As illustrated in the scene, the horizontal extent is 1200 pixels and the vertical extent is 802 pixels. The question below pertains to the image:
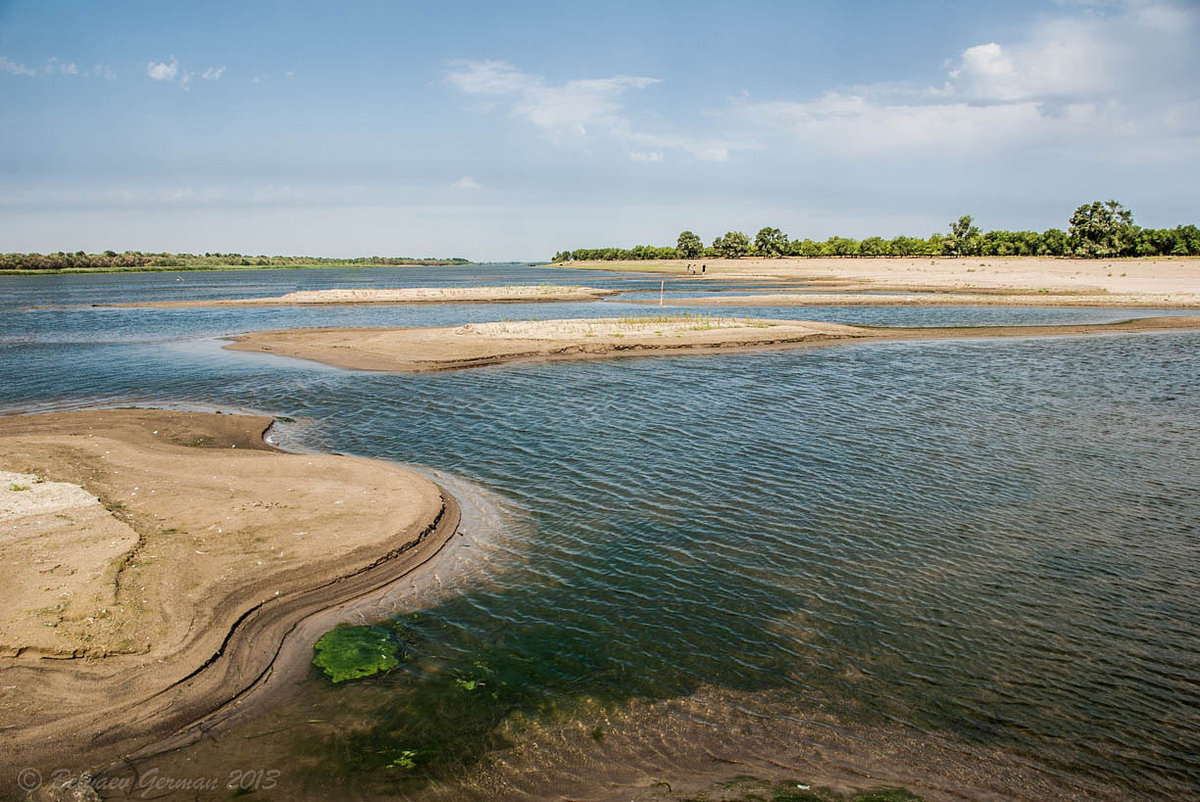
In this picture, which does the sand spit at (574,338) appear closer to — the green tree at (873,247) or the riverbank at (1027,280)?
the riverbank at (1027,280)

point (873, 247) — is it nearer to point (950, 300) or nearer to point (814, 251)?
point (814, 251)

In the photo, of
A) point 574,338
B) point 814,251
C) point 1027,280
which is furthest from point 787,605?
point 814,251

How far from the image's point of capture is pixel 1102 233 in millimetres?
112250

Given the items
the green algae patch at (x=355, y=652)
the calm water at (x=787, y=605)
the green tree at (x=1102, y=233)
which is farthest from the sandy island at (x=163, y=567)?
the green tree at (x=1102, y=233)

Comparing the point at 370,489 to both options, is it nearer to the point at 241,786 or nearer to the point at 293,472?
the point at 293,472

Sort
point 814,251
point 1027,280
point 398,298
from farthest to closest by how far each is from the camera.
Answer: point 814,251 < point 1027,280 < point 398,298

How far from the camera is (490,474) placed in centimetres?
1727

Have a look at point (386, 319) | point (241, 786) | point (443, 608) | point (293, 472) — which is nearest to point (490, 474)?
point (293, 472)

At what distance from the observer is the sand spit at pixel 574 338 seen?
116 ft

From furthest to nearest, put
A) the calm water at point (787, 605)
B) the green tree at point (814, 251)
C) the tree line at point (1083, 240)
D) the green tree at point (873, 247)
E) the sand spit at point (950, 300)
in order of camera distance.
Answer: the green tree at point (814, 251) < the green tree at point (873, 247) < the tree line at point (1083, 240) < the sand spit at point (950, 300) < the calm water at point (787, 605)

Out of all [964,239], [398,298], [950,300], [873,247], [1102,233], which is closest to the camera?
[950,300]

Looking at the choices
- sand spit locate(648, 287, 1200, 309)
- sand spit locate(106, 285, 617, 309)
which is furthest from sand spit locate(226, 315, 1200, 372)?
sand spit locate(106, 285, 617, 309)

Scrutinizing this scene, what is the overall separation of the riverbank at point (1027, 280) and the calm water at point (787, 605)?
4763cm

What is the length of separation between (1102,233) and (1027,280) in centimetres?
4467
